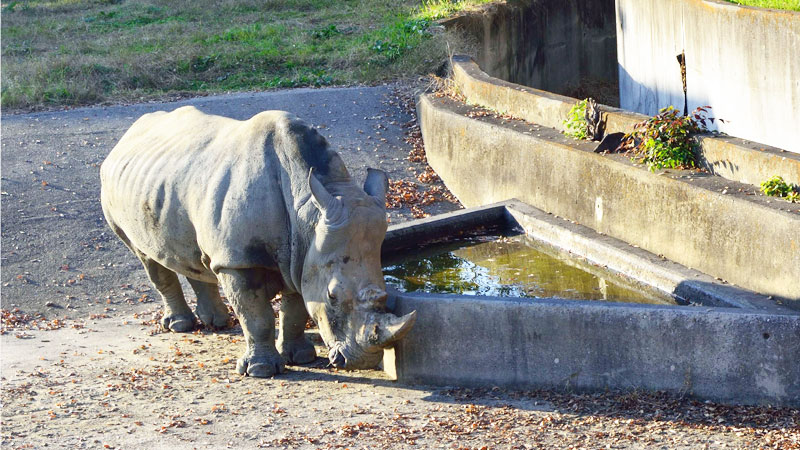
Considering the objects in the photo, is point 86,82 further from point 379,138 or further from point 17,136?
point 379,138

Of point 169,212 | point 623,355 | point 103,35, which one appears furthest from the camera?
point 103,35

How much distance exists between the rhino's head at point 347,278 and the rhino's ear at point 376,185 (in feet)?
0.83

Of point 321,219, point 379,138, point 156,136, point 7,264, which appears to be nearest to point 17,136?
point 7,264

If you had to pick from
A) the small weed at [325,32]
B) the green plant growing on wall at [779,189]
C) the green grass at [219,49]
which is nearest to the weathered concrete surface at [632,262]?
the green plant growing on wall at [779,189]

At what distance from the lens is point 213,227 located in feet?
26.7

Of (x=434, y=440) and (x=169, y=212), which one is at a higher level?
(x=169, y=212)

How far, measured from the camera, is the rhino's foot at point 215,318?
31.9 ft

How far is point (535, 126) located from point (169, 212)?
482 cm

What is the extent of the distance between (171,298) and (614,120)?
4.65 meters

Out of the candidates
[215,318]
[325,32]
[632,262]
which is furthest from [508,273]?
[325,32]

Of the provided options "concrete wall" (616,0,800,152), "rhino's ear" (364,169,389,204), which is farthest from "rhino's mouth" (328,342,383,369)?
"concrete wall" (616,0,800,152)

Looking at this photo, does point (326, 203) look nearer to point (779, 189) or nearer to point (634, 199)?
point (634, 199)

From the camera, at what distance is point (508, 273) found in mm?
9328

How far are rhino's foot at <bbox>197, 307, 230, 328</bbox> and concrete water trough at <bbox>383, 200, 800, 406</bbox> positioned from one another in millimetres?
2289
